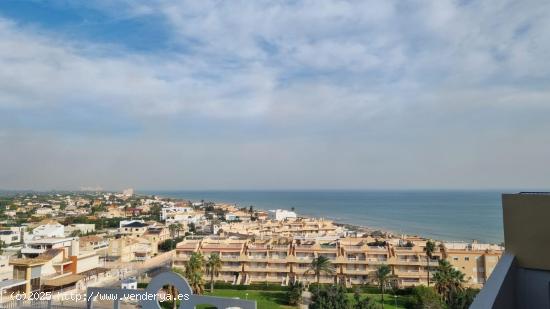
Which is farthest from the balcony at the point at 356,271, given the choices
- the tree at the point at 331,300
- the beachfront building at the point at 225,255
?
the tree at the point at 331,300

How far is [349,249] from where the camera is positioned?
30984mm

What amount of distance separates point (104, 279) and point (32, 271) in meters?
5.99

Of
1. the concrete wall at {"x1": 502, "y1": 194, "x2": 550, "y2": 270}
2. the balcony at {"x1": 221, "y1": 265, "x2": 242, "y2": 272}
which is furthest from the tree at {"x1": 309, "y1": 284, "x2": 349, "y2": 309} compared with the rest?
the concrete wall at {"x1": 502, "y1": 194, "x2": 550, "y2": 270}

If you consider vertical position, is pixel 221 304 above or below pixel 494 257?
above

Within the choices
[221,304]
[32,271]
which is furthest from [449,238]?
[221,304]

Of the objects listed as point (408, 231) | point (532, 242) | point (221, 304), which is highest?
point (532, 242)

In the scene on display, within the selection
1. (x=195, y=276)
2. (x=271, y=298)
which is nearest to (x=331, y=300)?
(x=271, y=298)

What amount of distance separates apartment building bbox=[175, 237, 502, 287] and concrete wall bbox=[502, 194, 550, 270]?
86.4 feet

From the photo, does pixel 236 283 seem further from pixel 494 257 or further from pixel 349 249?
pixel 494 257

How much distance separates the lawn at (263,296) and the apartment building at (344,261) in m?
2.52

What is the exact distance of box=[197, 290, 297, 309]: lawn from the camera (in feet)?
79.2

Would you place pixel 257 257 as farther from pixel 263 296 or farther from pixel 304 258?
pixel 263 296

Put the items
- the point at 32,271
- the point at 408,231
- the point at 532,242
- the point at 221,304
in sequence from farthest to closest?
the point at 408,231 → the point at 32,271 → the point at 221,304 → the point at 532,242

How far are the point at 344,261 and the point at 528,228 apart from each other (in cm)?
2698
